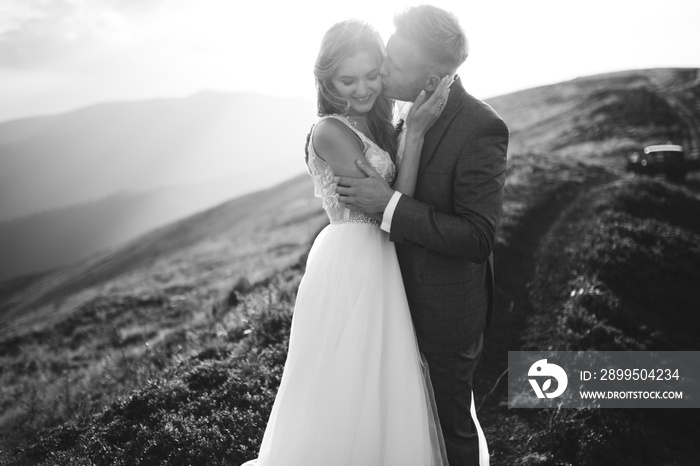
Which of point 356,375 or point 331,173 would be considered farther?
point 331,173

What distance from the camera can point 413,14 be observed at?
3037mm

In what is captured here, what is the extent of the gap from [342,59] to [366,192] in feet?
3.45

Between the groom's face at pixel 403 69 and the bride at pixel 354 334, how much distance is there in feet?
0.42

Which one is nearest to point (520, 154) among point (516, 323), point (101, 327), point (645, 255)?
point (645, 255)

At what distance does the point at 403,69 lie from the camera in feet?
10.5

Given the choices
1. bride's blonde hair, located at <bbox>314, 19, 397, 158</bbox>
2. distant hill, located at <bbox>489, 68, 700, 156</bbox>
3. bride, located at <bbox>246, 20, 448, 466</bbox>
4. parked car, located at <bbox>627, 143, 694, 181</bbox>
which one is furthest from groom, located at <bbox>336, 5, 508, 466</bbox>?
distant hill, located at <bbox>489, 68, 700, 156</bbox>

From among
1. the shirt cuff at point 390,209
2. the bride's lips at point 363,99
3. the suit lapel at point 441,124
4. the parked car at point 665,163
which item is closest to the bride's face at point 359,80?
the bride's lips at point 363,99

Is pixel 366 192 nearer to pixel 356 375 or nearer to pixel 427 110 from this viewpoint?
pixel 427 110

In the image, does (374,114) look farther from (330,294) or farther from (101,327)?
(101,327)

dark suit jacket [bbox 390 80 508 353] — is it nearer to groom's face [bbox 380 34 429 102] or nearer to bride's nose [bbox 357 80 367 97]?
groom's face [bbox 380 34 429 102]

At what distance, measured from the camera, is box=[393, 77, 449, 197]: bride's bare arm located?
3029 mm

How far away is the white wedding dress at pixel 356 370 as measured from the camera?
10.6 ft

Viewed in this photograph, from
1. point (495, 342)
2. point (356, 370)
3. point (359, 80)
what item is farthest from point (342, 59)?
point (495, 342)

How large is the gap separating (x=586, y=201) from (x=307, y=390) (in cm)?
1252
